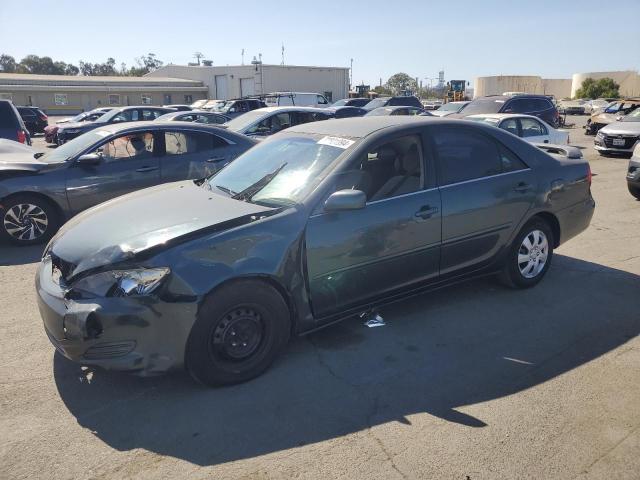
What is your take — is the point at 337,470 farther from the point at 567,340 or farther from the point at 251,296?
the point at 567,340

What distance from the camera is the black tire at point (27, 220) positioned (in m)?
6.64

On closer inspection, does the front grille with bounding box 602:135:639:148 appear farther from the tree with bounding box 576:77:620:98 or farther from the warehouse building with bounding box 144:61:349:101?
the tree with bounding box 576:77:620:98

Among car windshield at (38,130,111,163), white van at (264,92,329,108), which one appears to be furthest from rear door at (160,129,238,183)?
white van at (264,92,329,108)

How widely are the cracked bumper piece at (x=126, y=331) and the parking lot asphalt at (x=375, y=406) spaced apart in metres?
0.34

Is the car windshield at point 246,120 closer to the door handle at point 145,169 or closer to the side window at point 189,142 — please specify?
the side window at point 189,142

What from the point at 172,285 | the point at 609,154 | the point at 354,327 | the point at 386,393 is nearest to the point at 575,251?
the point at 354,327

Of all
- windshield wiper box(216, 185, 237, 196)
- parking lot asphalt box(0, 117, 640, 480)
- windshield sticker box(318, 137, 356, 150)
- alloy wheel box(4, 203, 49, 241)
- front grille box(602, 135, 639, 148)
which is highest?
windshield sticker box(318, 137, 356, 150)

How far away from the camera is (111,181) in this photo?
278 inches

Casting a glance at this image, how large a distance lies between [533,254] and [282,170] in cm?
265

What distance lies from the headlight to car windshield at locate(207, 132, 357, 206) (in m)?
1.02

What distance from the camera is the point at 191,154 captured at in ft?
25.2

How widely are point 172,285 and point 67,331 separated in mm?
716

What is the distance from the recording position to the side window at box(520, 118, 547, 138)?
11375 mm

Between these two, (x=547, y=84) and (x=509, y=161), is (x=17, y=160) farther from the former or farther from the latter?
(x=547, y=84)
